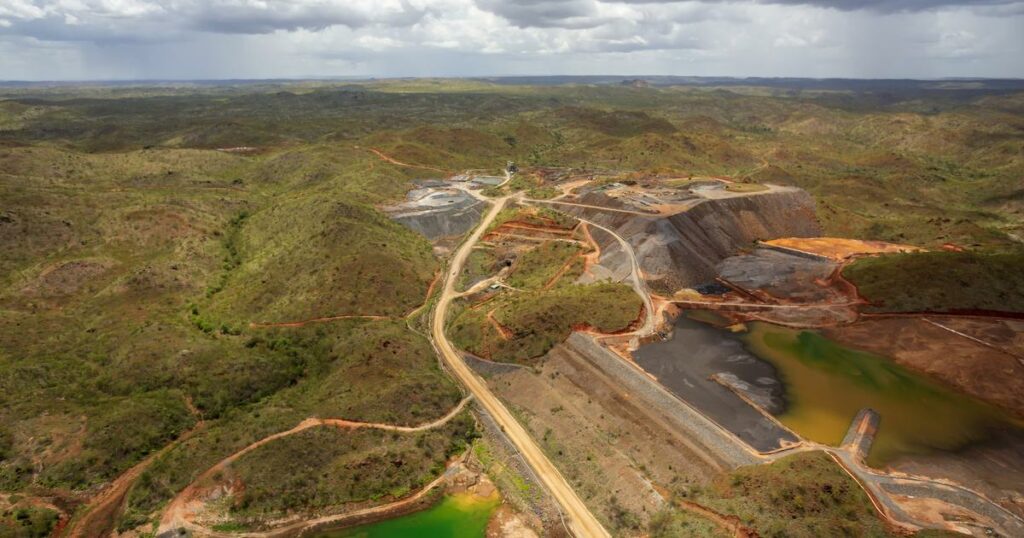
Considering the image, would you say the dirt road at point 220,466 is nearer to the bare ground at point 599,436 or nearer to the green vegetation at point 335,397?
the green vegetation at point 335,397

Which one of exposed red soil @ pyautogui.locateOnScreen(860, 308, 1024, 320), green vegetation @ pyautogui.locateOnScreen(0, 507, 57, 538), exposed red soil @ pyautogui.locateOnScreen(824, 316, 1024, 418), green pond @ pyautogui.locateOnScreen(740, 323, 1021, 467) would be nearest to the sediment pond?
green pond @ pyautogui.locateOnScreen(740, 323, 1021, 467)

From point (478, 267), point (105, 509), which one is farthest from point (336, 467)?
point (478, 267)

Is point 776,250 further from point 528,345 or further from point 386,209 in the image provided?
point 386,209

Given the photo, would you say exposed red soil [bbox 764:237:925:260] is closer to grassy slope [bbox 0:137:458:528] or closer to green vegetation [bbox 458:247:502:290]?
green vegetation [bbox 458:247:502:290]

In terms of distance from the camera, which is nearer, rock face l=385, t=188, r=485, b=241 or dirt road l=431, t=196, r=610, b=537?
dirt road l=431, t=196, r=610, b=537

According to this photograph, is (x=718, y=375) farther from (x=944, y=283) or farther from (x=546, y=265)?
(x=944, y=283)

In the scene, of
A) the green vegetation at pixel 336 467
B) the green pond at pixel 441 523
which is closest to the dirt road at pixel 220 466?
the green vegetation at pixel 336 467
